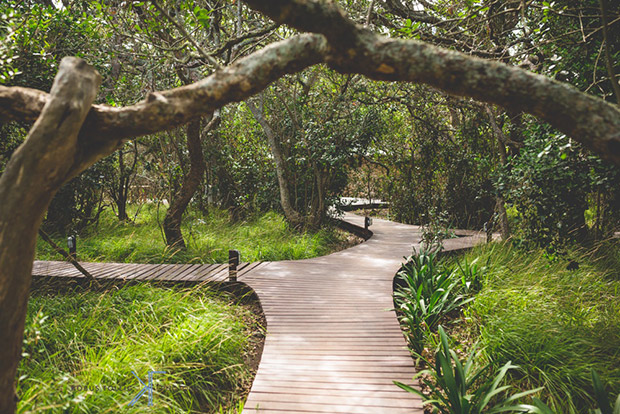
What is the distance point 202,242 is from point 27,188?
619cm

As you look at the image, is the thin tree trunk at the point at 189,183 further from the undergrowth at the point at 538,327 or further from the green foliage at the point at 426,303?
the green foliage at the point at 426,303

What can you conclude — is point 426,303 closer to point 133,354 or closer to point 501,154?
point 133,354

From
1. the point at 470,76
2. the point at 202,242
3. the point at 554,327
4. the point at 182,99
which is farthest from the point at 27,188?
the point at 202,242

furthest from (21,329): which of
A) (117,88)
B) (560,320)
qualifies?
(117,88)

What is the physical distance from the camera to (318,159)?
878cm

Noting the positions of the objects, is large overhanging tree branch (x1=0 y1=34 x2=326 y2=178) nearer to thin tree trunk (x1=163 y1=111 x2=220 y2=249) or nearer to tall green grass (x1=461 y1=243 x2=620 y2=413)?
tall green grass (x1=461 y1=243 x2=620 y2=413)

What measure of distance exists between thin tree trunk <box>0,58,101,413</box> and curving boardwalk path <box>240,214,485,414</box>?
5.63 ft

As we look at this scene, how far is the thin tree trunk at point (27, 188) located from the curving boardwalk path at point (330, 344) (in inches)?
67.5

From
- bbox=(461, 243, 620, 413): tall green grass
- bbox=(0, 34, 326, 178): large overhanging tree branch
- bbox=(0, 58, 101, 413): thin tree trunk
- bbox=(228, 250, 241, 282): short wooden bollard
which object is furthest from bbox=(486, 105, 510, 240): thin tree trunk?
bbox=(0, 58, 101, 413): thin tree trunk

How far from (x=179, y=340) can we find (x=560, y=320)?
4.03 metres

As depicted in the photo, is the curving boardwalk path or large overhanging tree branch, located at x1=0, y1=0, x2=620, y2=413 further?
the curving boardwalk path

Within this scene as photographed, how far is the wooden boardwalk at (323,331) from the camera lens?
288cm

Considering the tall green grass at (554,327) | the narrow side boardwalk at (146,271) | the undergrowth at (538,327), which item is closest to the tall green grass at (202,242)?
the narrow side boardwalk at (146,271)

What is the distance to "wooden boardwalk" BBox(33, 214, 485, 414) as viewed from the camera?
2879 mm
